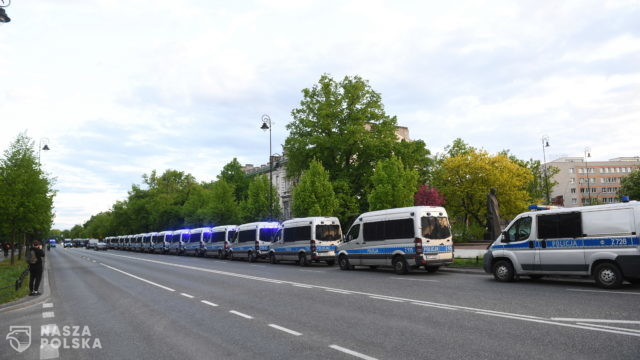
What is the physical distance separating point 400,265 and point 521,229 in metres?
5.55

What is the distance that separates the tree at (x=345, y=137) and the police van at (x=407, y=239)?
20.5m

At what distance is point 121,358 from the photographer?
637cm

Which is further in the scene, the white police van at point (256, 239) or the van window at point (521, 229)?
the white police van at point (256, 239)

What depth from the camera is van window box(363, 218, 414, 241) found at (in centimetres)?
1805

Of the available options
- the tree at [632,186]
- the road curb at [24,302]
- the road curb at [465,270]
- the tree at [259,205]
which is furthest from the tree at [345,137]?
the tree at [632,186]

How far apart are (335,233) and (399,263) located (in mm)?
6715

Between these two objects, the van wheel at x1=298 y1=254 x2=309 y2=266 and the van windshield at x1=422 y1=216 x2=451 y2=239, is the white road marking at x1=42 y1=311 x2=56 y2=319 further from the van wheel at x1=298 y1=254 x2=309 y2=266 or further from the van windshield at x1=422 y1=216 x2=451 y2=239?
the van wheel at x1=298 y1=254 x2=309 y2=266

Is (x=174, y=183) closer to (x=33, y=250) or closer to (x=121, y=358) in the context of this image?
(x=33, y=250)

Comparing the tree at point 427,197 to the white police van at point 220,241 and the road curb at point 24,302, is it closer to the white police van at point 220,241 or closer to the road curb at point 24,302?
the white police van at point 220,241

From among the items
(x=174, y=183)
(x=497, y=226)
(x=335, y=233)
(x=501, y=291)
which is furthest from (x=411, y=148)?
(x=174, y=183)

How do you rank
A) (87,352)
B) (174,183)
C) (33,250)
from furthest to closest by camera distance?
1. (174,183)
2. (33,250)
3. (87,352)

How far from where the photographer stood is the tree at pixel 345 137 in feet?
135

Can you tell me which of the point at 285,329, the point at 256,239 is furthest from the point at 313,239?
the point at 285,329

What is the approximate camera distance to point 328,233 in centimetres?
2450
